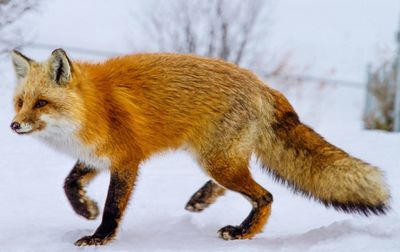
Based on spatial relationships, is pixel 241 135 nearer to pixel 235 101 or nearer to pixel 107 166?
pixel 235 101

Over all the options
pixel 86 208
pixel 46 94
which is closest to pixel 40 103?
pixel 46 94

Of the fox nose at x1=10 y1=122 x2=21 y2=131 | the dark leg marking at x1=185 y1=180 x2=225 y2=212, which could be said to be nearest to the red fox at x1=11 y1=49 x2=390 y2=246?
the fox nose at x1=10 y1=122 x2=21 y2=131

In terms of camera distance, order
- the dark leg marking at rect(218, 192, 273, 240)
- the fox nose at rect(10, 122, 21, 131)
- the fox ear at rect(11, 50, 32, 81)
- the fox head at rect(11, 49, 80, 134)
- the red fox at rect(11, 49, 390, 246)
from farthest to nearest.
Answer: the dark leg marking at rect(218, 192, 273, 240) → the fox ear at rect(11, 50, 32, 81) → the red fox at rect(11, 49, 390, 246) → the fox head at rect(11, 49, 80, 134) → the fox nose at rect(10, 122, 21, 131)

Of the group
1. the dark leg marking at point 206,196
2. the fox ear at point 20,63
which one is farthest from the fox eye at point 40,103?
the dark leg marking at point 206,196

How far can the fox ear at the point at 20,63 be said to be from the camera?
471 cm

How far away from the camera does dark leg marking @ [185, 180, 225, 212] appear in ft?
17.6

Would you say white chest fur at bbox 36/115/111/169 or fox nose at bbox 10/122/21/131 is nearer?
fox nose at bbox 10/122/21/131

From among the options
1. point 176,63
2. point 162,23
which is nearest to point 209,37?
point 162,23

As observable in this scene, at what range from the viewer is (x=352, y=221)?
476 centimetres

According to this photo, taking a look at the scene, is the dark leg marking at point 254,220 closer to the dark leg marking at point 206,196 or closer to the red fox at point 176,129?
Answer: the red fox at point 176,129

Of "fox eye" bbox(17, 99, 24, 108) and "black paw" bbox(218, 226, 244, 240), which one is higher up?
"fox eye" bbox(17, 99, 24, 108)

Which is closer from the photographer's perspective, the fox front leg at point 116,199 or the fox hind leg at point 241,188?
the fox front leg at point 116,199

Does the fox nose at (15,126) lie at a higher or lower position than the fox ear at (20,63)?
lower

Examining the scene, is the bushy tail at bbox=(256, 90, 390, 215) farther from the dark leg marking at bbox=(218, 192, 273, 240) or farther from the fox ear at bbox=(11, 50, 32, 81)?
the fox ear at bbox=(11, 50, 32, 81)
